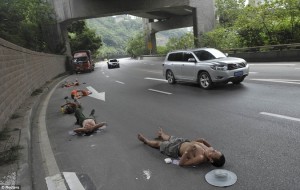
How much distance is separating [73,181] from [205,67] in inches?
369

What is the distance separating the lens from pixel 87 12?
122ft

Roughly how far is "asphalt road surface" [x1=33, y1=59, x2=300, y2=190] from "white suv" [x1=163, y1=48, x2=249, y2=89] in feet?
3.56

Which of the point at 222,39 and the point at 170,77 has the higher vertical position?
the point at 222,39

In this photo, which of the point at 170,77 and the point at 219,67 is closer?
the point at 219,67

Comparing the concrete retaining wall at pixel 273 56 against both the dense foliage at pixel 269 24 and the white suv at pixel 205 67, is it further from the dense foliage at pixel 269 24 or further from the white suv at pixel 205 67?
the white suv at pixel 205 67

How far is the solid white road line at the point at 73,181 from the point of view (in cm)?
482

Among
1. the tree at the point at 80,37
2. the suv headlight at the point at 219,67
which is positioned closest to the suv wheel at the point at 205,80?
the suv headlight at the point at 219,67

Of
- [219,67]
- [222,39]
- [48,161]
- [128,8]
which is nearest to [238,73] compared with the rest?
[219,67]

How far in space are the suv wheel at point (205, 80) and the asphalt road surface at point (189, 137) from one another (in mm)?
1301

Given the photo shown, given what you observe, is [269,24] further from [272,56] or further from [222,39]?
[222,39]

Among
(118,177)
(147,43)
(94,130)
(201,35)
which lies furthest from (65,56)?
(118,177)

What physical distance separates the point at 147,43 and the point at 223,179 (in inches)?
2780

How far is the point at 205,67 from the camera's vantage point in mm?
13398

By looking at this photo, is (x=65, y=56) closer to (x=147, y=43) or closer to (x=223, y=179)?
(x=147, y=43)
